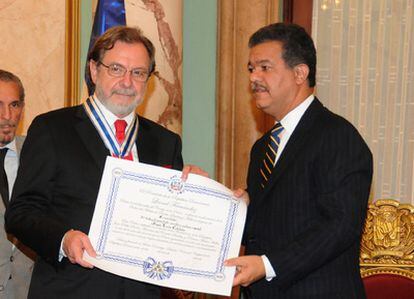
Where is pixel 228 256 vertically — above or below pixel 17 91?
below

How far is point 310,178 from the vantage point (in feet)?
10.1

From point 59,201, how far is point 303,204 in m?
1.02

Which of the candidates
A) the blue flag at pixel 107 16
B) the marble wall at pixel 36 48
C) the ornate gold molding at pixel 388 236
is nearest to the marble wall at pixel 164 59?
the blue flag at pixel 107 16

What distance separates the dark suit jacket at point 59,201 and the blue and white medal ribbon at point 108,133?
3cm

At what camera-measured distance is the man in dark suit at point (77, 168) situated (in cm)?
291

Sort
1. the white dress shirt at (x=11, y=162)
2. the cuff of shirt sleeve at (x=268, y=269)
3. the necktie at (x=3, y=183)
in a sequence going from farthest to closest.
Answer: the white dress shirt at (x=11, y=162) → the necktie at (x=3, y=183) → the cuff of shirt sleeve at (x=268, y=269)

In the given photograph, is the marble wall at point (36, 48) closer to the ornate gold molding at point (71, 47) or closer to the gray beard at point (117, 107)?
the ornate gold molding at point (71, 47)

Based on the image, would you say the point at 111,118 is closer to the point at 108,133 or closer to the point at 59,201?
the point at 108,133

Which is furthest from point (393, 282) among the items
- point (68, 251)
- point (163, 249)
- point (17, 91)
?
point (17, 91)

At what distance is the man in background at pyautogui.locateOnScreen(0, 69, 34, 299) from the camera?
355 centimetres

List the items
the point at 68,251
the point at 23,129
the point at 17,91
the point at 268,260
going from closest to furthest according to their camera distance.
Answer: the point at 68,251 < the point at 268,260 < the point at 17,91 < the point at 23,129

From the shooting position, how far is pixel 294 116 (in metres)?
3.35

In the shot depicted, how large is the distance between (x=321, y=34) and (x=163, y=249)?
2950mm

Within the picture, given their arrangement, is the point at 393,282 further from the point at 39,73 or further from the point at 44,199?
the point at 39,73
